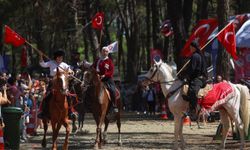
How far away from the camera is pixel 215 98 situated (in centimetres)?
1884

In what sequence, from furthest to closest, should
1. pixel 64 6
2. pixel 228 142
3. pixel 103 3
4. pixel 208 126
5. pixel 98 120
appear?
1. pixel 103 3
2. pixel 64 6
3. pixel 208 126
4. pixel 228 142
5. pixel 98 120

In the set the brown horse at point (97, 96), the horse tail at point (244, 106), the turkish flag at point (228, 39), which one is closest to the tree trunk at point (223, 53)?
the turkish flag at point (228, 39)

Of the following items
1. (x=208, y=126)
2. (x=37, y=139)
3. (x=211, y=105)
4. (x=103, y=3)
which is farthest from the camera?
(x=103, y=3)

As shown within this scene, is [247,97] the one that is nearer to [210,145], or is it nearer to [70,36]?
[210,145]

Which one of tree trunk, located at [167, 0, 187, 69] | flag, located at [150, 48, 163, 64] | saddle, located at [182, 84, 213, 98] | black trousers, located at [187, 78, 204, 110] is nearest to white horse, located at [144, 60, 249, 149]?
Result: saddle, located at [182, 84, 213, 98]

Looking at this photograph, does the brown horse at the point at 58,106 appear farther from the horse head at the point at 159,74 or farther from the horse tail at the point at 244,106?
the horse tail at the point at 244,106

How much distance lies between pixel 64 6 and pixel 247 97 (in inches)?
1203

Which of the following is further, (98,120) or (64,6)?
(64,6)

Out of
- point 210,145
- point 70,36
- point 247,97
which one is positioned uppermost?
point 70,36

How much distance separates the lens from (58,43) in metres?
68.9

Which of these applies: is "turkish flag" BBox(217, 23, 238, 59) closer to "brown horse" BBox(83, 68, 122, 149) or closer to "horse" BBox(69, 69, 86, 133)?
"brown horse" BBox(83, 68, 122, 149)

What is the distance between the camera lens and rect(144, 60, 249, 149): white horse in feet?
62.1

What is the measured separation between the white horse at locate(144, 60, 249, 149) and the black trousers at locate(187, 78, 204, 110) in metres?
0.34

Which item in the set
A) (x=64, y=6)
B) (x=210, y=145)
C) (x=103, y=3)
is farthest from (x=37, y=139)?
(x=103, y=3)
